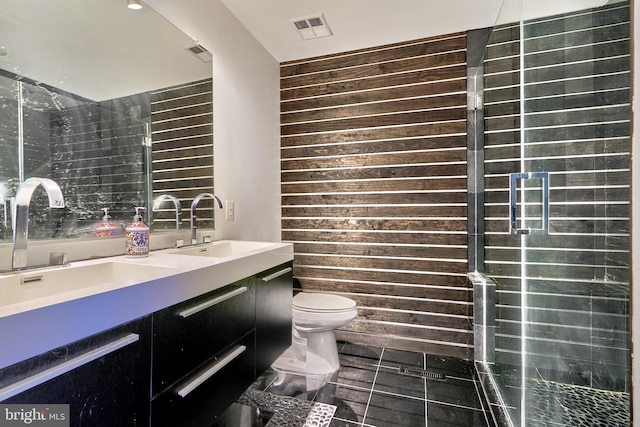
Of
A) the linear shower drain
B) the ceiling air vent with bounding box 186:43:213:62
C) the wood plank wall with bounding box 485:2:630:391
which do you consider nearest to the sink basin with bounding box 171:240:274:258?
the ceiling air vent with bounding box 186:43:213:62

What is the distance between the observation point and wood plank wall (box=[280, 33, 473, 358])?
2186 mm

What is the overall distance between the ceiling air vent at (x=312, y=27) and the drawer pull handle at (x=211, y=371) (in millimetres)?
2005

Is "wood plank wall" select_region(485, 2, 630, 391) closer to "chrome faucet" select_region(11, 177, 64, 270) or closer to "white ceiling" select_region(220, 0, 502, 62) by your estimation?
"white ceiling" select_region(220, 0, 502, 62)

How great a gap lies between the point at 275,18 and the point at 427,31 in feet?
3.52

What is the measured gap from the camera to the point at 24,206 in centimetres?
84

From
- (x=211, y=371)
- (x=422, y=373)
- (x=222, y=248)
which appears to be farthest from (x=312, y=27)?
(x=422, y=373)

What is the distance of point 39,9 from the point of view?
1.01 m

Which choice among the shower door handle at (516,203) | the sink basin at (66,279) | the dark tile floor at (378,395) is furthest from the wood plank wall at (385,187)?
the sink basin at (66,279)

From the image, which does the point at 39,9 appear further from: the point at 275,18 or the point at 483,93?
the point at 483,93

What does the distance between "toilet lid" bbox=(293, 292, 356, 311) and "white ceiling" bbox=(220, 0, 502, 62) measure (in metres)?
1.87

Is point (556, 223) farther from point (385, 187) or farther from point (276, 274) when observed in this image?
point (276, 274)

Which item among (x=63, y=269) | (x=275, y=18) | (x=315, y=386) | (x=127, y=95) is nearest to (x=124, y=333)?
(x=63, y=269)

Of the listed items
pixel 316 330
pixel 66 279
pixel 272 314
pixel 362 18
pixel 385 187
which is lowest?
pixel 316 330
